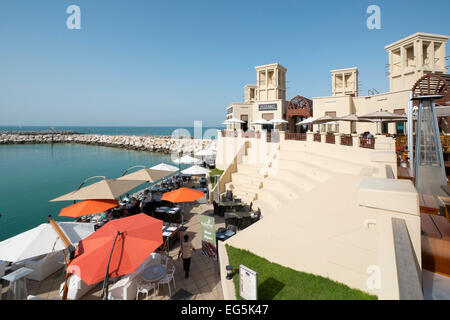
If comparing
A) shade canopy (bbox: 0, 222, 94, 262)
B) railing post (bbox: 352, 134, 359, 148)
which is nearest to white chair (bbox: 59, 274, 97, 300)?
shade canopy (bbox: 0, 222, 94, 262)

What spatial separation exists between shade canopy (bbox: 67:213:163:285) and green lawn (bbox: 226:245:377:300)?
8.70ft

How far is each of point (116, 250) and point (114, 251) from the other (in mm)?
46

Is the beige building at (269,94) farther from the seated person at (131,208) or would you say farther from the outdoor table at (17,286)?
the outdoor table at (17,286)

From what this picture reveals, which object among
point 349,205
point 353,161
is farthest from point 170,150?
point 349,205

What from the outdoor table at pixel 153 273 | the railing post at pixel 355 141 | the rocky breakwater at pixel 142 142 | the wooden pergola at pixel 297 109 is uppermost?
the wooden pergola at pixel 297 109

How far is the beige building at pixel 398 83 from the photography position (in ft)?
69.8

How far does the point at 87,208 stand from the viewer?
9031 millimetres

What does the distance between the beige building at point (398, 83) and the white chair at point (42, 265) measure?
2367 cm

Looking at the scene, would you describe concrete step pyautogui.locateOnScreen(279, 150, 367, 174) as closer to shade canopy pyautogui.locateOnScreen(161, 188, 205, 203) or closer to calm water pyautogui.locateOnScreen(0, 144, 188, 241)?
shade canopy pyautogui.locateOnScreen(161, 188, 205, 203)

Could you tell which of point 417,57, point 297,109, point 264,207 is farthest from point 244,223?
point 417,57

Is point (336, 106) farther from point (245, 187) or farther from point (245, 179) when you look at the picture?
point (245, 187)

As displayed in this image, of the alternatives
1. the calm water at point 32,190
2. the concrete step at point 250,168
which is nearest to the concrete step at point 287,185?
the concrete step at point 250,168

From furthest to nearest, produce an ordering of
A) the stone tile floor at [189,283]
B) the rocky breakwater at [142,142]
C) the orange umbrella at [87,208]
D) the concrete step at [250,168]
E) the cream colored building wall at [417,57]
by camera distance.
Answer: the rocky breakwater at [142,142]
the cream colored building wall at [417,57]
the concrete step at [250,168]
the orange umbrella at [87,208]
the stone tile floor at [189,283]
